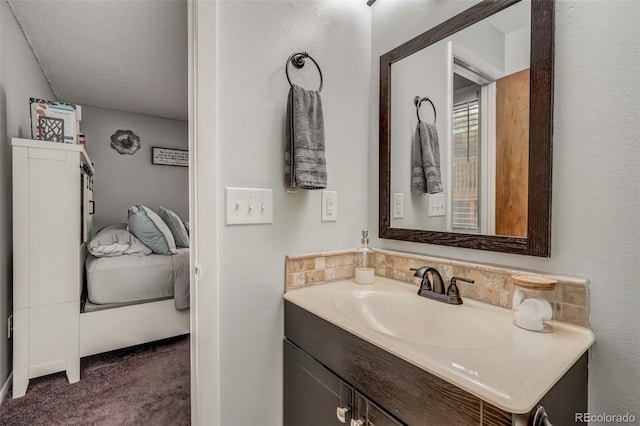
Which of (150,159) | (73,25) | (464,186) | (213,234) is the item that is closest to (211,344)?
(213,234)

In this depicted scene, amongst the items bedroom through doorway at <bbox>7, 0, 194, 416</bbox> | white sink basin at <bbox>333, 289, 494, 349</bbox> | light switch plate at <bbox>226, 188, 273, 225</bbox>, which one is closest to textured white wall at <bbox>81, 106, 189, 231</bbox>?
bedroom through doorway at <bbox>7, 0, 194, 416</bbox>

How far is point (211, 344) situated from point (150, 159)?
12.4 ft

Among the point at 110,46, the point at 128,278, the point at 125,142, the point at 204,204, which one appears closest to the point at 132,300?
the point at 128,278

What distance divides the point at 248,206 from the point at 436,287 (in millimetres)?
730

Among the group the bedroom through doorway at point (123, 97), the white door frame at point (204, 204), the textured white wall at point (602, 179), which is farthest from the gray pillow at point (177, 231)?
the textured white wall at point (602, 179)

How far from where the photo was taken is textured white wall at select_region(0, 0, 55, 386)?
69.0 inches

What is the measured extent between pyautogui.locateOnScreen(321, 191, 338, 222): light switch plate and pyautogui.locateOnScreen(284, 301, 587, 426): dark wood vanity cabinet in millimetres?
390

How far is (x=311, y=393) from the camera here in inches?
37.7

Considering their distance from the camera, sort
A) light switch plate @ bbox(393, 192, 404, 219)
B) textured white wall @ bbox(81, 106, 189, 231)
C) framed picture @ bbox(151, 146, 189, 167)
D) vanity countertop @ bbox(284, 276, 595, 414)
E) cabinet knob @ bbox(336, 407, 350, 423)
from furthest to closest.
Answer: framed picture @ bbox(151, 146, 189, 167)
textured white wall @ bbox(81, 106, 189, 231)
light switch plate @ bbox(393, 192, 404, 219)
cabinet knob @ bbox(336, 407, 350, 423)
vanity countertop @ bbox(284, 276, 595, 414)

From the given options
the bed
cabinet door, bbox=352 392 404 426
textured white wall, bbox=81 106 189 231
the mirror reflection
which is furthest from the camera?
textured white wall, bbox=81 106 189 231

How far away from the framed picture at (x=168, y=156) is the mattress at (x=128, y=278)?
205cm

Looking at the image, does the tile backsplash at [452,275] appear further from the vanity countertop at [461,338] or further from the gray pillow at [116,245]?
the gray pillow at [116,245]

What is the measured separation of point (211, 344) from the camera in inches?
39.3

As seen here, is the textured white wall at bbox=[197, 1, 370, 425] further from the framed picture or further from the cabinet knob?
the framed picture
